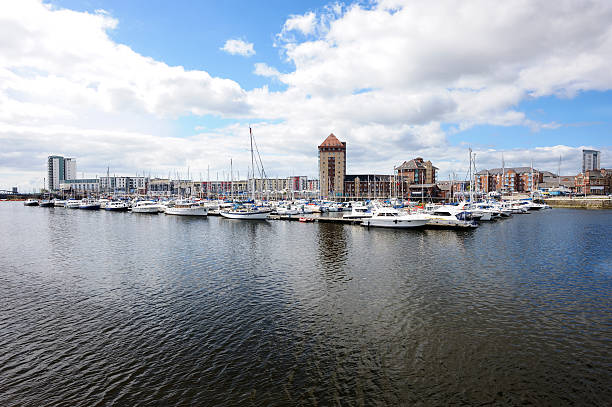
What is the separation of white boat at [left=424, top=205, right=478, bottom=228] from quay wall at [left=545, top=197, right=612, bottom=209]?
102928 millimetres

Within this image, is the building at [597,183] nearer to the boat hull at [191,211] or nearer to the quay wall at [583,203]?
the quay wall at [583,203]

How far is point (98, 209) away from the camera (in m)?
136

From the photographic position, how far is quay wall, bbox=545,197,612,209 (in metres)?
132

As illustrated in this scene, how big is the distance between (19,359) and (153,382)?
24.6 feet

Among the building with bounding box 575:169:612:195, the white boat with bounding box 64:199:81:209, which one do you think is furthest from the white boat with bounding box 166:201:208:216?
the building with bounding box 575:169:612:195

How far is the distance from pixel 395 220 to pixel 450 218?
11.9 metres

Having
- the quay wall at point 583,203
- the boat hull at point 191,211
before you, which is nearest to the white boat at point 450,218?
the boat hull at point 191,211

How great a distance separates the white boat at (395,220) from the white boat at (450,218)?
2475 millimetres

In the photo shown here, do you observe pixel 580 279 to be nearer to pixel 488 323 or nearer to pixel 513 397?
pixel 488 323

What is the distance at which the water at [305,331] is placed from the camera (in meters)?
13.3

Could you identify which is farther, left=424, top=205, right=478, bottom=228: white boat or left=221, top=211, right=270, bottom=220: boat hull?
left=221, top=211, right=270, bottom=220: boat hull

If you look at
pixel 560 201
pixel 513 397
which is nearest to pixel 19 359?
pixel 513 397

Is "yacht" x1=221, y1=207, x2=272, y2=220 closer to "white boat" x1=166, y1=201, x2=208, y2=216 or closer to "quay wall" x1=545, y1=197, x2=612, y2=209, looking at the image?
"white boat" x1=166, y1=201, x2=208, y2=216

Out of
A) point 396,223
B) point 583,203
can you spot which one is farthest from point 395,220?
point 583,203
